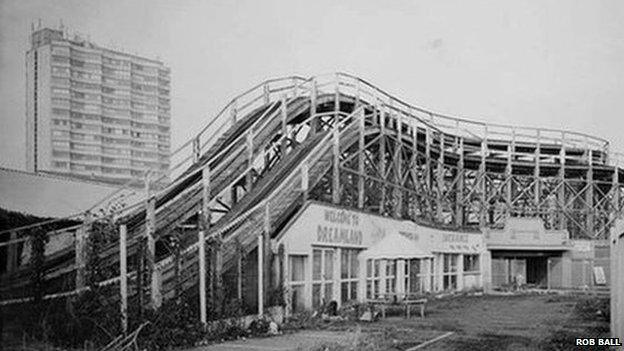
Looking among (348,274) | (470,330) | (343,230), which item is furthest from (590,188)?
(470,330)

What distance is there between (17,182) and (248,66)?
3614mm

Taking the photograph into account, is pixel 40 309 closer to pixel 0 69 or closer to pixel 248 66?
pixel 0 69

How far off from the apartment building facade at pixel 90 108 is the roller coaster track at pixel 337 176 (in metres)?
0.96

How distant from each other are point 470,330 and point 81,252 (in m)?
6.92

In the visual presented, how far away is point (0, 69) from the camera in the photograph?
8.49m

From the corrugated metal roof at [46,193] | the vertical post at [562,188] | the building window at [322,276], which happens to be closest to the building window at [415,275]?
the building window at [322,276]

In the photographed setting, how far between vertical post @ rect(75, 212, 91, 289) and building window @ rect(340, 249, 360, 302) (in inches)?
317

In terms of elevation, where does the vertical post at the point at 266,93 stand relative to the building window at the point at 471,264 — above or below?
above

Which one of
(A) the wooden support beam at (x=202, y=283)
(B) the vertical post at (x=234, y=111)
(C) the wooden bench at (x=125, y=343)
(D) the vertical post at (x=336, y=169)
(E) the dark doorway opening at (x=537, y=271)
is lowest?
(E) the dark doorway opening at (x=537, y=271)

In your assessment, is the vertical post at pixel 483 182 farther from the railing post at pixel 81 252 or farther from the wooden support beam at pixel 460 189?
the railing post at pixel 81 252

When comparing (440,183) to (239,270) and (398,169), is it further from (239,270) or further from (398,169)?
(239,270)

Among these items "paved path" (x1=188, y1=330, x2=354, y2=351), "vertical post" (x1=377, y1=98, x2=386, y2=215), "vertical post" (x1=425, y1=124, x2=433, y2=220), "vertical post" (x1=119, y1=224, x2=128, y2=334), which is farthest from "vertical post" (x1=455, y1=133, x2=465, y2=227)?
"vertical post" (x1=119, y1=224, x2=128, y2=334)

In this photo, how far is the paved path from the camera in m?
11.2

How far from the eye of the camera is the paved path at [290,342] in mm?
11195
